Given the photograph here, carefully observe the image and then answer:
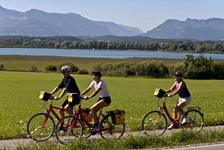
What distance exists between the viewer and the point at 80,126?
1088cm

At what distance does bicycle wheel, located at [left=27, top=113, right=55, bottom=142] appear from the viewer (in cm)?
1075

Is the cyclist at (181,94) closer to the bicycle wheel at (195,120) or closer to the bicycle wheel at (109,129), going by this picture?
the bicycle wheel at (195,120)

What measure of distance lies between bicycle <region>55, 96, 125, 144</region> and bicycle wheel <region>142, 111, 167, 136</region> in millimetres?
808

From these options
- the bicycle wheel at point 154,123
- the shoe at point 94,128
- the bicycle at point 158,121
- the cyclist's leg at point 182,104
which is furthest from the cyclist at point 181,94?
the shoe at point 94,128

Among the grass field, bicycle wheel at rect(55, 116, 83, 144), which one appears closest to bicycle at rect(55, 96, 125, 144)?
bicycle wheel at rect(55, 116, 83, 144)

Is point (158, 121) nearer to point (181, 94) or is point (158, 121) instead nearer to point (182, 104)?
point (182, 104)

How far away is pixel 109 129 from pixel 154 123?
1519 millimetres

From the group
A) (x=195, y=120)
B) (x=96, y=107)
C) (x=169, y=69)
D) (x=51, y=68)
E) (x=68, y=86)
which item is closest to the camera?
(x=96, y=107)

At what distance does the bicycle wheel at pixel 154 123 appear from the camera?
11.8 meters

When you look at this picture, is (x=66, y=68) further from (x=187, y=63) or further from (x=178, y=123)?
(x=187, y=63)

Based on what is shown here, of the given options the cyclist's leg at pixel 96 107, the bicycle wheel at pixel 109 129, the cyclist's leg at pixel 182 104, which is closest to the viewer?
the cyclist's leg at pixel 96 107

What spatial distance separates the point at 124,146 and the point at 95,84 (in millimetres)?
2177

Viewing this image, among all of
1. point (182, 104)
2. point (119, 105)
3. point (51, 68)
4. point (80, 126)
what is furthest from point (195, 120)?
point (51, 68)

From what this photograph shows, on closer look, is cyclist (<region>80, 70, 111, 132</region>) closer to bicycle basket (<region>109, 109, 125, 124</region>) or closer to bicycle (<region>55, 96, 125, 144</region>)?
bicycle (<region>55, 96, 125, 144</region>)
